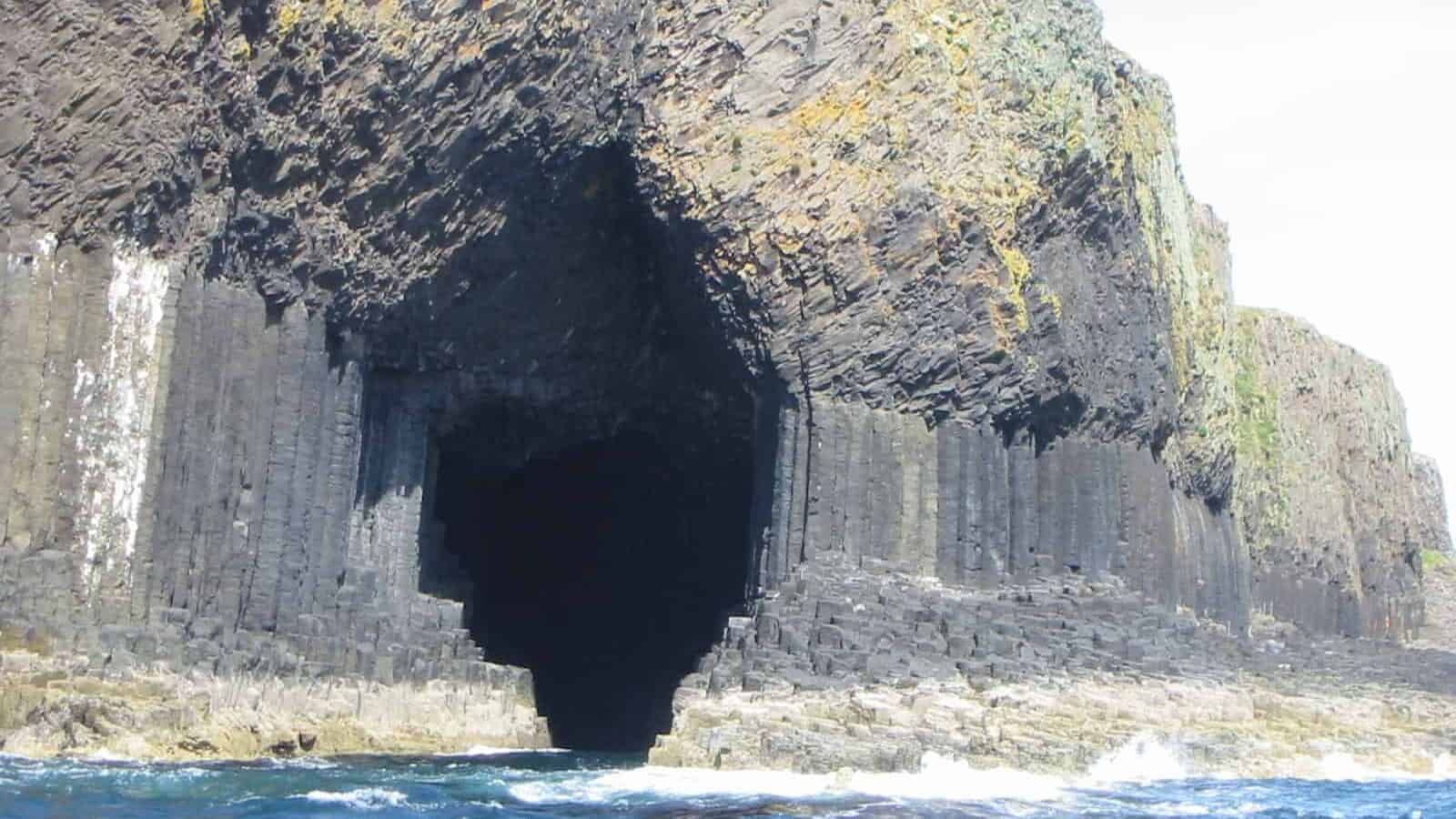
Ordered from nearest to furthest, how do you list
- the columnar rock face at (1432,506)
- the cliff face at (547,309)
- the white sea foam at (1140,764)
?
1. the white sea foam at (1140,764)
2. the cliff face at (547,309)
3. the columnar rock face at (1432,506)

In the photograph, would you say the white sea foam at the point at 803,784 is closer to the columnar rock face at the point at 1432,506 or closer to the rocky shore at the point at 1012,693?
the rocky shore at the point at 1012,693

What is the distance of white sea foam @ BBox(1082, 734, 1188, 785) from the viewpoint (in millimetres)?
32156

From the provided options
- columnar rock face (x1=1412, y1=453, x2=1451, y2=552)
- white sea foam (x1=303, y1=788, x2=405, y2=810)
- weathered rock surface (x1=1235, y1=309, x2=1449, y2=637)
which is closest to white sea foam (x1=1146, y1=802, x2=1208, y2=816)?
white sea foam (x1=303, y1=788, x2=405, y2=810)

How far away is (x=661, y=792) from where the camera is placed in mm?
28766

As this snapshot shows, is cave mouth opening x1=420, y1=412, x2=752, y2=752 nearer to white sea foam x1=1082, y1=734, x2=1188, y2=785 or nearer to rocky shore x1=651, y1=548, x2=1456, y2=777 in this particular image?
rocky shore x1=651, y1=548, x2=1456, y2=777

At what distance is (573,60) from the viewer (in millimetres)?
38938

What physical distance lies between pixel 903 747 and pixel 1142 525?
1486 cm

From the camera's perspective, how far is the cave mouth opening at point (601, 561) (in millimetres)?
47281

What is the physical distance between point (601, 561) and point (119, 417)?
1997cm

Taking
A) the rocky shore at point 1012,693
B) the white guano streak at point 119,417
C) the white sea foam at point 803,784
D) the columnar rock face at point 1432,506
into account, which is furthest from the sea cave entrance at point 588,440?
the columnar rock face at point 1432,506

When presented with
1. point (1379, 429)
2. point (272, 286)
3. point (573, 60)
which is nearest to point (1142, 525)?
point (573, 60)

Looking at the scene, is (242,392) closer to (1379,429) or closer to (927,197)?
(927,197)

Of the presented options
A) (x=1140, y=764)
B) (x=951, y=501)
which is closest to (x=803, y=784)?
(x=1140, y=764)

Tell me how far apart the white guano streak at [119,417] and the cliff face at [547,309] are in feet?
0.18
